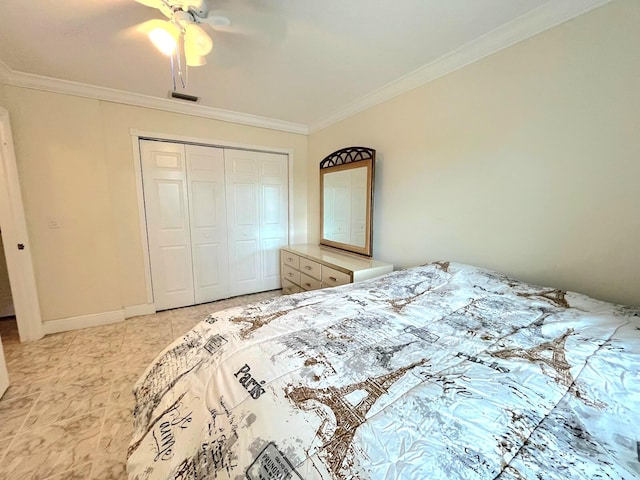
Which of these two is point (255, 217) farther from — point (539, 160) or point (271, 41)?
point (539, 160)

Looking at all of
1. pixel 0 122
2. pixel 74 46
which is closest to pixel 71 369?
pixel 0 122

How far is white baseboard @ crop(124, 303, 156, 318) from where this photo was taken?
115 inches

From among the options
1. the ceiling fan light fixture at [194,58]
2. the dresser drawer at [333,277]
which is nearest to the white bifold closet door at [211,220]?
the dresser drawer at [333,277]

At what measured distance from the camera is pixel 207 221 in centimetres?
330

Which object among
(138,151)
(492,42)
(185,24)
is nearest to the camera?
(185,24)

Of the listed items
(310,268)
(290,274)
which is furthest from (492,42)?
(290,274)

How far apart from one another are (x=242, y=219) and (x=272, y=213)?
46cm

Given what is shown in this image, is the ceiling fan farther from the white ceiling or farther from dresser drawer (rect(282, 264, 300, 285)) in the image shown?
dresser drawer (rect(282, 264, 300, 285))

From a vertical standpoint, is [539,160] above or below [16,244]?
above

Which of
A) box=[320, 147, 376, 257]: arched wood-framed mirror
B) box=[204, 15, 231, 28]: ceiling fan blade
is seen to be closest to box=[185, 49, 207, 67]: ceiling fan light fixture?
box=[204, 15, 231, 28]: ceiling fan blade

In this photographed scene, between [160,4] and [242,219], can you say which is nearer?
[160,4]

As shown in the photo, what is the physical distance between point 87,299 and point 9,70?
2197mm

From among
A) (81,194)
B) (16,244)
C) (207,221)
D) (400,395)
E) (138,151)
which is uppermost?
(138,151)

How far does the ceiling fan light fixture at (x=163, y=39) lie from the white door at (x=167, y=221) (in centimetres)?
167
